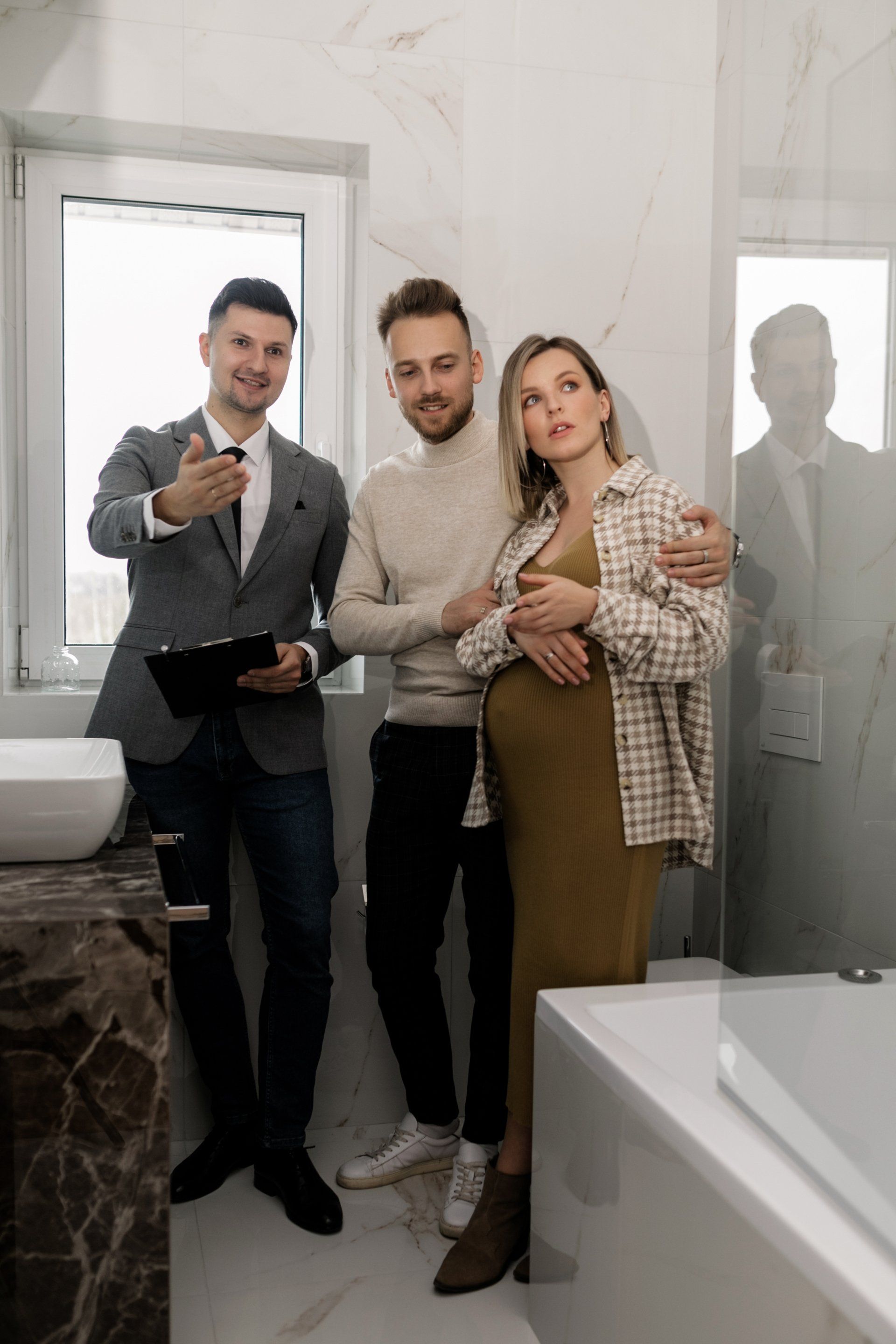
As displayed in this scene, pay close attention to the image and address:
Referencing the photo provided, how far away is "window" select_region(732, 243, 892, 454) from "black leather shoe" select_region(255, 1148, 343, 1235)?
5.05ft

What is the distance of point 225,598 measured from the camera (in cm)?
202

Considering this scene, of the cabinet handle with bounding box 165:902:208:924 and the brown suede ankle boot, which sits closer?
the cabinet handle with bounding box 165:902:208:924

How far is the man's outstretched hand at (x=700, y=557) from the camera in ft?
5.28

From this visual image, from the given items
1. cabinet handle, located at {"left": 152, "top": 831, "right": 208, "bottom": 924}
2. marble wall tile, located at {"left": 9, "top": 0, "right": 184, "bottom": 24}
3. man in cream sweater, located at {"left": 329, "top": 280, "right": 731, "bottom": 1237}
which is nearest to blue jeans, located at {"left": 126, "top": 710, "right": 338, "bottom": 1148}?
man in cream sweater, located at {"left": 329, "top": 280, "right": 731, "bottom": 1237}

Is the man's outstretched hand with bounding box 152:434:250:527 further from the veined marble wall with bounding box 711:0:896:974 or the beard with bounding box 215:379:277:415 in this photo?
the veined marble wall with bounding box 711:0:896:974

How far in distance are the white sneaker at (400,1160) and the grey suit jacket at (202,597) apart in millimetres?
748

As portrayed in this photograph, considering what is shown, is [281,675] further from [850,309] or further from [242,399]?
[850,309]

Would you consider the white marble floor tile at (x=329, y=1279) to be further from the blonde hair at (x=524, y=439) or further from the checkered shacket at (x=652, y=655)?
the blonde hair at (x=524, y=439)

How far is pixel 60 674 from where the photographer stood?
2.25 m

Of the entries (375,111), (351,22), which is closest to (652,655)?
(375,111)

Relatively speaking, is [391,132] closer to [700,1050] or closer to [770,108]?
[770,108]

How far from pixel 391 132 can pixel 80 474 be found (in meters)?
0.96

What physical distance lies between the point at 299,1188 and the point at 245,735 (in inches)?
32.2

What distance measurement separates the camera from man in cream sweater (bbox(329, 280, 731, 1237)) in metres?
1.93
